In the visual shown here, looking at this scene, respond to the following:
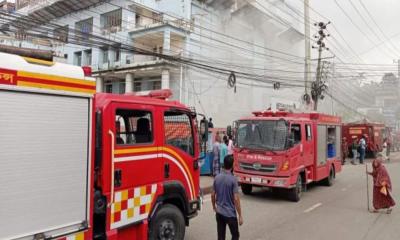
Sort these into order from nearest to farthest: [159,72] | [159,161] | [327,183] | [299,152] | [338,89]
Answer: [159,161] < [299,152] < [327,183] < [159,72] < [338,89]

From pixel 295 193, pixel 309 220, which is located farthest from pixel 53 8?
pixel 309 220

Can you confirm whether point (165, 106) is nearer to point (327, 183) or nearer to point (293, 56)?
point (327, 183)

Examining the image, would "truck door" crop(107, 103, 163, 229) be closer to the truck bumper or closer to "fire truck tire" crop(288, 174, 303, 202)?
the truck bumper

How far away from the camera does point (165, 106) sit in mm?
5535

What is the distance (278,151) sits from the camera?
10.3m

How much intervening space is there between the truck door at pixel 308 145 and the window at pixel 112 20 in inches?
826

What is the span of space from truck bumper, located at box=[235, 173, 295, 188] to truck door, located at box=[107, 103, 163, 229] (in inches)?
224

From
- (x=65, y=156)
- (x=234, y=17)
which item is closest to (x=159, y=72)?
(x=234, y=17)

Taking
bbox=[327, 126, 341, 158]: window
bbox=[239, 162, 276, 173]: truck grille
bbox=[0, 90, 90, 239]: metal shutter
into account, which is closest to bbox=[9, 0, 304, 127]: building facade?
bbox=[327, 126, 341, 158]: window

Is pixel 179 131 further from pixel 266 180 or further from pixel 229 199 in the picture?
pixel 266 180

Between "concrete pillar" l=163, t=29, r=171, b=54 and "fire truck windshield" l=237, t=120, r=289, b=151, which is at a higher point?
"concrete pillar" l=163, t=29, r=171, b=54

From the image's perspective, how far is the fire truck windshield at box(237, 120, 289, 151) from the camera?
1052 centimetres

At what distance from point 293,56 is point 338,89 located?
19.6 meters

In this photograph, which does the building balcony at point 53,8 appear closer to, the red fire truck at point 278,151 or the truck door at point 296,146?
the red fire truck at point 278,151
